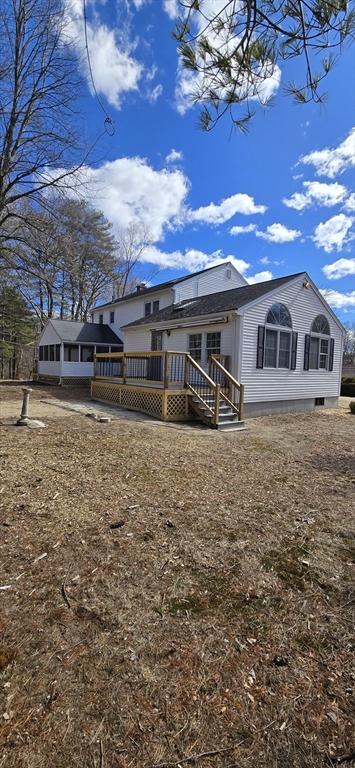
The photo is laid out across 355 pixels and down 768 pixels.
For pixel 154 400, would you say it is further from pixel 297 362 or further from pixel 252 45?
pixel 252 45

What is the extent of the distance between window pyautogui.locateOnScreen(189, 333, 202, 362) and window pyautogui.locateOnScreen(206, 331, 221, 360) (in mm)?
443

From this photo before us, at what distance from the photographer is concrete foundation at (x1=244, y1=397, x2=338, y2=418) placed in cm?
1127

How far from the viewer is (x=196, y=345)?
41.2ft

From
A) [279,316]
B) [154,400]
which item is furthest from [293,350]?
[154,400]

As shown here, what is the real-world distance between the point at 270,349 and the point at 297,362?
5.64ft

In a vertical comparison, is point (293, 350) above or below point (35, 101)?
below

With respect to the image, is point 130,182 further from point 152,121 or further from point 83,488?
point 83,488

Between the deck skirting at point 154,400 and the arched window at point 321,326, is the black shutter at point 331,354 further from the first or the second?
the deck skirting at point 154,400

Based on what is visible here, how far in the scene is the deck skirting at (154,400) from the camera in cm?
938

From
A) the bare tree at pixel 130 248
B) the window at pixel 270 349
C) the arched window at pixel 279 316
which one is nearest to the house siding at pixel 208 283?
the arched window at pixel 279 316

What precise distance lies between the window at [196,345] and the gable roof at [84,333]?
35.4ft

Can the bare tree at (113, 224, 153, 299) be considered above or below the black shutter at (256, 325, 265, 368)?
above

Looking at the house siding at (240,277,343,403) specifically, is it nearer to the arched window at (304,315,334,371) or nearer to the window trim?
the window trim

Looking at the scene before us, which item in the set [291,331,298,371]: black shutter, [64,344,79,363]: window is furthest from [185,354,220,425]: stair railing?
[64,344,79,363]: window
